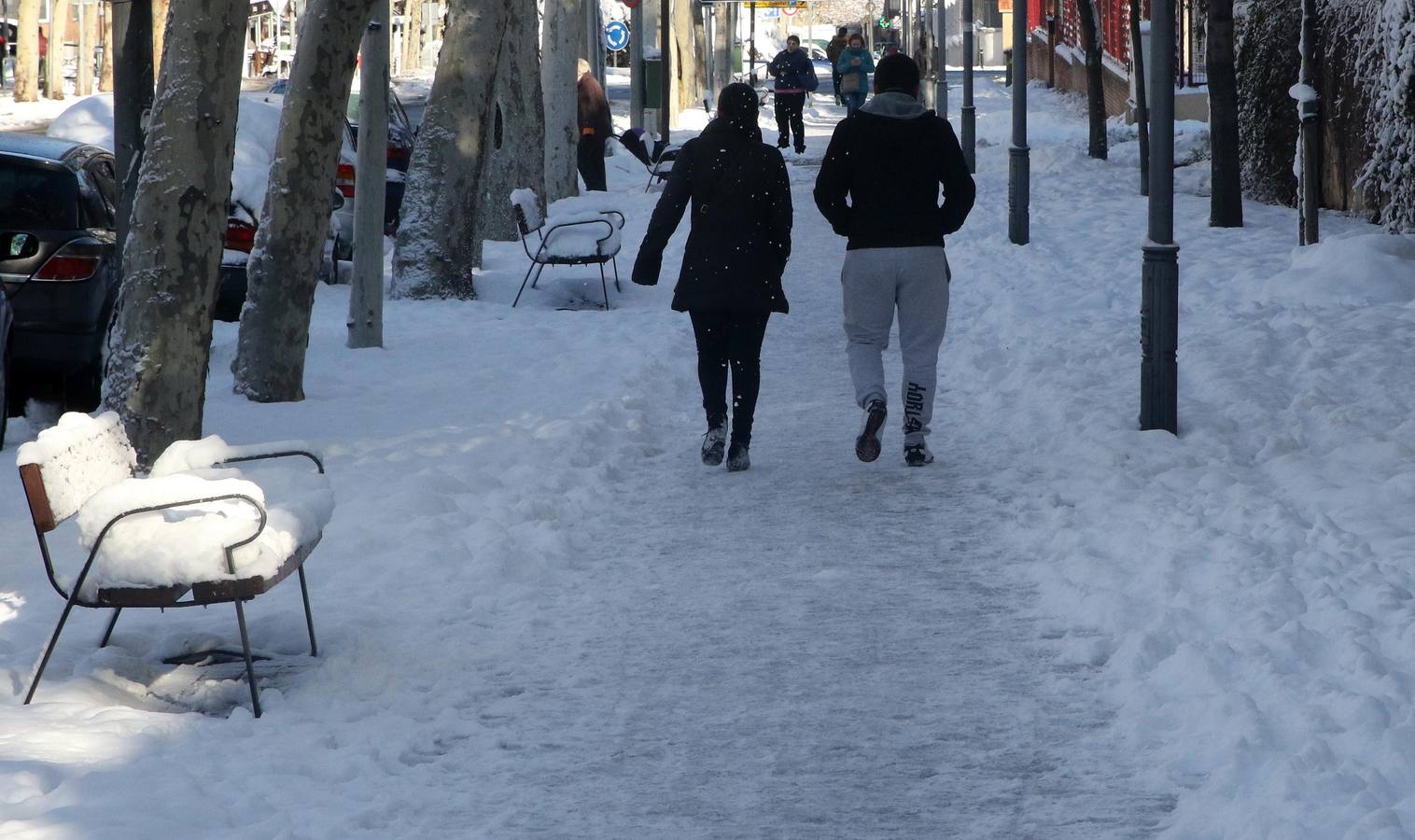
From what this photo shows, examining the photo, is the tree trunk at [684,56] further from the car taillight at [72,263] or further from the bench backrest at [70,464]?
the bench backrest at [70,464]

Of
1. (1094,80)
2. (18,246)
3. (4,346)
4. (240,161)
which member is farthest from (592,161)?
(4,346)

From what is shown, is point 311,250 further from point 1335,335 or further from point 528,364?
point 1335,335

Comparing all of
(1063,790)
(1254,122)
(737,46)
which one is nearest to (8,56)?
(737,46)

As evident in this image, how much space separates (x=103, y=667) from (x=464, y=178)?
9.27 m

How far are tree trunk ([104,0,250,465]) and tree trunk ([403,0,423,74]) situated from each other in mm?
67073

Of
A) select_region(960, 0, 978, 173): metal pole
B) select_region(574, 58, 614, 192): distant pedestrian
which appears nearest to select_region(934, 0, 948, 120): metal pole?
select_region(960, 0, 978, 173): metal pole

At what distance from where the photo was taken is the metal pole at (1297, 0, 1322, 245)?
1485 centimetres

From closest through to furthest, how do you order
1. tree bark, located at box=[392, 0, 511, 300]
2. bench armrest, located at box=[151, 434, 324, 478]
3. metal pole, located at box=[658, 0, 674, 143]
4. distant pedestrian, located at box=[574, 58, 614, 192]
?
bench armrest, located at box=[151, 434, 324, 478] → tree bark, located at box=[392, 0, 511, 300] → distant pedestrian, located at box=[574, 58, 614, 192] → metal pole, located at box=[658, 0, 674, 143]

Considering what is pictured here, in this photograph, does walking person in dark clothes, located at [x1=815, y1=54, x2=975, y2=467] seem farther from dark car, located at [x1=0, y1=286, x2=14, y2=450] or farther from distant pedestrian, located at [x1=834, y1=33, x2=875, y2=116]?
distant pedestrian, located at [x1=834, y1=33, x2=875, y2=116]

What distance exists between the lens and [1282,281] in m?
13.4

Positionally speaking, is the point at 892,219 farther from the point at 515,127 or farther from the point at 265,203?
the point at 515,127

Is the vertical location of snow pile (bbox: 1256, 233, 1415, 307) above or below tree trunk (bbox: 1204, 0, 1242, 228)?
below

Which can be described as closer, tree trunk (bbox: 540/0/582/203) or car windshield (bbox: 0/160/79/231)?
car windshield (bbox: 0/160/79/231)

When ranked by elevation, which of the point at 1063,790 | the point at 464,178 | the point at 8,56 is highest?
the point at 8,56
